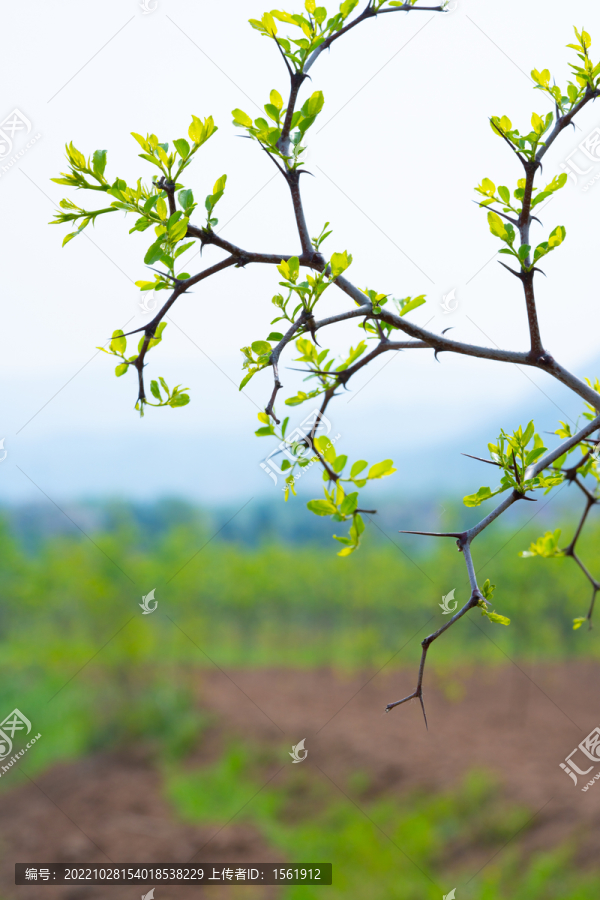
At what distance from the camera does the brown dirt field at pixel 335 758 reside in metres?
3.00

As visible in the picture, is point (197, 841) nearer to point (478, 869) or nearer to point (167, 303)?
point (478, 869)

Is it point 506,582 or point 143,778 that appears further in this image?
point 506,582

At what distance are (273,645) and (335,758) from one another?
7.12ft

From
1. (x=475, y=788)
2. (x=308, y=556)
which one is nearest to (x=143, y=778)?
(x=475, y=788)

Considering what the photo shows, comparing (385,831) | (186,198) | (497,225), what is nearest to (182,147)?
(186,198)

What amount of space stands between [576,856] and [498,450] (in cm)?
267

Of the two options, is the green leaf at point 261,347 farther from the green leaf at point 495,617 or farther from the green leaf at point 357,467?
the green leaf at point 495,617

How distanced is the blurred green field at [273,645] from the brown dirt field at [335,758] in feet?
0.40

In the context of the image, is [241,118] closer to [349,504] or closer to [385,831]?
[349,504]

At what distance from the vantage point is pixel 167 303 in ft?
2.50

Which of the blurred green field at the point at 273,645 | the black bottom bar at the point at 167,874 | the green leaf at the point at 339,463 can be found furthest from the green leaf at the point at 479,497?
the black bottom bar at the point at 167,874

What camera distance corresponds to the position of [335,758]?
12.5 ft

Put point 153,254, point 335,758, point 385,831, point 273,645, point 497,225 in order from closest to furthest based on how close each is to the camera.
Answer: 1. point 153,254
2. point 497,225
3. point 385,831
4. point 335,758
5. point 273,645

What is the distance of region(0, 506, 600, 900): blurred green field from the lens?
10.2ft
